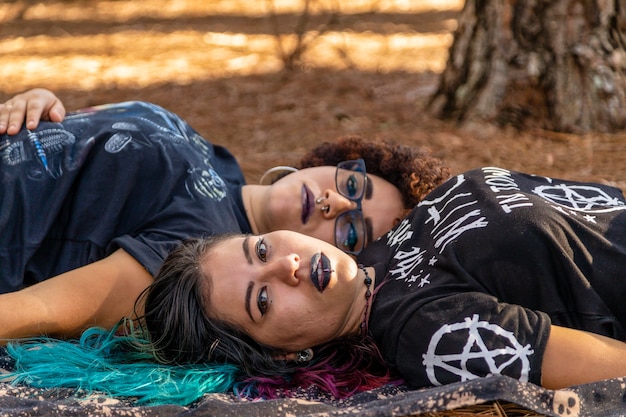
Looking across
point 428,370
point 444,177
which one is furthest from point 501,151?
point 428,370

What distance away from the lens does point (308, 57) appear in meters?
8.26

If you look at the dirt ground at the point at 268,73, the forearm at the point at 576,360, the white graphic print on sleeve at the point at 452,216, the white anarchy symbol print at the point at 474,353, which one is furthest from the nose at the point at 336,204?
the dirt ground at the point at 268,73

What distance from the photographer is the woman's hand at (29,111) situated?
346cm

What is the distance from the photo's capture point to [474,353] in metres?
2.45

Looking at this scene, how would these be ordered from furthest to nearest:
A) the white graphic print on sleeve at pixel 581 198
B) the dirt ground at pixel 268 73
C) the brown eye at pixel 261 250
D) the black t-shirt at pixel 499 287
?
the dirt ground at pixel 268 73 → the white graphic print on sleeve at pixel 581 198 → the brown eye at pixel 261 250 → the black t-shirt at pixel 499 287

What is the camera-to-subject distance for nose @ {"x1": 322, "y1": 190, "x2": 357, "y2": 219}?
135 inches

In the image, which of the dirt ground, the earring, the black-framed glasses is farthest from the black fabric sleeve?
the dirt ground

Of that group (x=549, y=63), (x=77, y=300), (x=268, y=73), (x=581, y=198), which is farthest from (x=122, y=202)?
(x=268, y=73)

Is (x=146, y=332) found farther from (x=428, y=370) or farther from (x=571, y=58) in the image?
(x=571, y=58)

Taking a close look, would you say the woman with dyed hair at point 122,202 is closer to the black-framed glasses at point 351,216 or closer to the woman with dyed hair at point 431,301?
the black-framed glasses at point 351,216

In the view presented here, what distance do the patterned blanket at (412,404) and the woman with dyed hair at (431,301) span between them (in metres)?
0.08

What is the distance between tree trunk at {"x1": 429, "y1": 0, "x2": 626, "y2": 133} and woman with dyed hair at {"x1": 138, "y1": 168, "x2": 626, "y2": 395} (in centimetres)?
274

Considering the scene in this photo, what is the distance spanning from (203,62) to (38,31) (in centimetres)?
333

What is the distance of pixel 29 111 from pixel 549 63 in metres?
3.50
